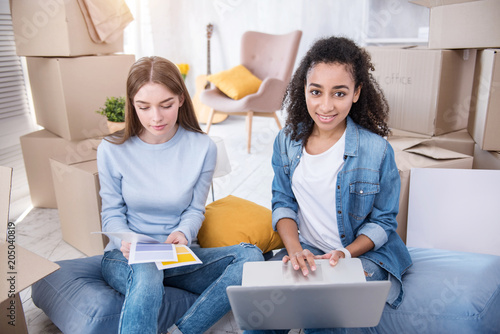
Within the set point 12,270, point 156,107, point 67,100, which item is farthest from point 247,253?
point 67,100

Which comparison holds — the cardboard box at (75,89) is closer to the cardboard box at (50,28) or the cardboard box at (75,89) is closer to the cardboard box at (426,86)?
the cardboard box at (50,28)

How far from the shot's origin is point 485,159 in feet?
6.09

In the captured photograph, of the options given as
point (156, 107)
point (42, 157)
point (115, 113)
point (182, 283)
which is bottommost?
point (182, 283)

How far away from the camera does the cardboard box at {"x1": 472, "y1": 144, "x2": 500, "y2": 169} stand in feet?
5.80

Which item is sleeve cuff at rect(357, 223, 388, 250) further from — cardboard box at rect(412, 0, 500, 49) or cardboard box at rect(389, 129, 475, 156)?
cardboard box at rect(412, 0, 500, 49)

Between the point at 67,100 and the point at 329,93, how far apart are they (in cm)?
148

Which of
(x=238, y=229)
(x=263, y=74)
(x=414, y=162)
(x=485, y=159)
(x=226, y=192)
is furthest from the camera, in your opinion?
(x=263, y=74)

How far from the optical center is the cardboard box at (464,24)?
5.70ft

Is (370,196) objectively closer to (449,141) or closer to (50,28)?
(449,141)

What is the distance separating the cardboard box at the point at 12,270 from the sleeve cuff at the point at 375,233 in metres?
0.87

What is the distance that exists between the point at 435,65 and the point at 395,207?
34.1 inches

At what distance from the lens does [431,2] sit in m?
1.91

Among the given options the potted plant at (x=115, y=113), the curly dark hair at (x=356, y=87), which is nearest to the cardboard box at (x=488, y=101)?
the curly dark hair at (x=356, y=87)

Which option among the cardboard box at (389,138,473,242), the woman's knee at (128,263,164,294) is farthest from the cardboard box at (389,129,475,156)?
the woman's knee at (128,263,164,294)
